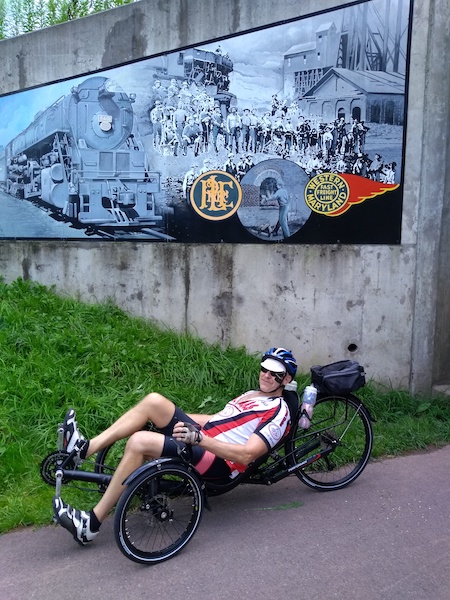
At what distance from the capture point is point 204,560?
3385 millimetres

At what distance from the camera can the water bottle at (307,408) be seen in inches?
166

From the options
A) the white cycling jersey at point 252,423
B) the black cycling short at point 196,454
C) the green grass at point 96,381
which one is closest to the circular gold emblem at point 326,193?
the green grass at point 96,381

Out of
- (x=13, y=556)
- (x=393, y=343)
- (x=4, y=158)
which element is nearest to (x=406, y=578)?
(x=13, y=556)

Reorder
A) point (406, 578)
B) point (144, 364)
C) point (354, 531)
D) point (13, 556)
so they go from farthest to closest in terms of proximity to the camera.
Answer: point (144, 364)
point (354, 531)
point (13, 556)
point (406, 578)

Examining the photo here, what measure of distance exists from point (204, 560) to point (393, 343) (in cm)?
350

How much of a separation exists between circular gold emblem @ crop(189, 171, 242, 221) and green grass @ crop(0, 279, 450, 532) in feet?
4.88

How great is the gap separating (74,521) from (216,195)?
415 centimetres

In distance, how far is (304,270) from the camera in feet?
20.4

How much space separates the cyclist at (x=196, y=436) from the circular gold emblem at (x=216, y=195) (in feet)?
9.25

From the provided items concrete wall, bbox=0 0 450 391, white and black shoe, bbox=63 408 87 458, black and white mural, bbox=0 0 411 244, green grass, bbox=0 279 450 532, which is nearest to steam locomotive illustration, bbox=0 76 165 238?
black and white mural, bbox=0 0 411 244

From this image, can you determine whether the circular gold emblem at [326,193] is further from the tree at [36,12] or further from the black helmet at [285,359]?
the tree at [36,12]

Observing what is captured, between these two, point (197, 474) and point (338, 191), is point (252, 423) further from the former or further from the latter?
point (338, 191)

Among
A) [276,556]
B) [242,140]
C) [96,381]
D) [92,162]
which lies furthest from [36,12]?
[276,556]

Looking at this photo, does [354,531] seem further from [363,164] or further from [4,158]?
[4,158]
